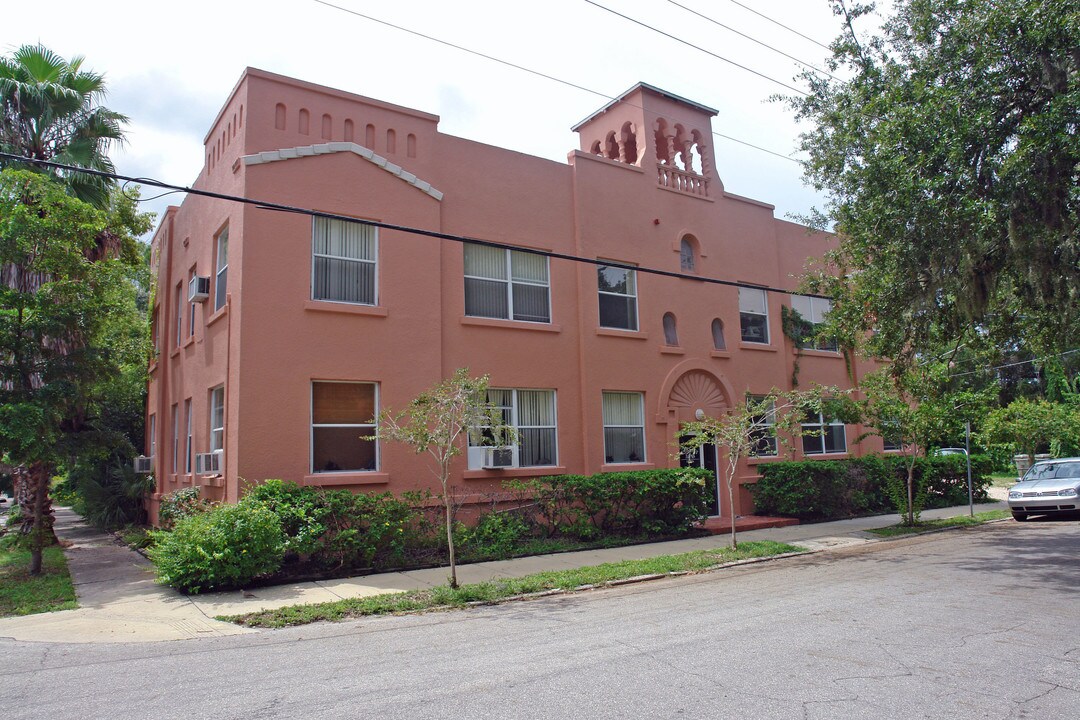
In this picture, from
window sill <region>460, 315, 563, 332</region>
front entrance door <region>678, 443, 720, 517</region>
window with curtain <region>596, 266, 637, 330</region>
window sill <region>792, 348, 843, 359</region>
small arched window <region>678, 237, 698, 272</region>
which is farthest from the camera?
window sill <region>792, 348, 843, 359</region>

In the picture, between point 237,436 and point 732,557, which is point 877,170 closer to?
point 732,557

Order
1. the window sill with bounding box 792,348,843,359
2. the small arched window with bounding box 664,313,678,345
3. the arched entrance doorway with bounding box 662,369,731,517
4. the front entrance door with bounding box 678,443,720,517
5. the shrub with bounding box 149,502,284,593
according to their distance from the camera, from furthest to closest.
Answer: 1. the window sill with bounding box 792,348,843,359
2. the small arched window with bounding box 664,313,678,345
3. the front entrance door with bounding box 678,443,720,517
4. the arched entrance doorway with bounding box 662,369,731,517
5. the shrub with bounding box 149,502,284,593

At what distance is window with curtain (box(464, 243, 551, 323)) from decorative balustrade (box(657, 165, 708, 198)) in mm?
4244

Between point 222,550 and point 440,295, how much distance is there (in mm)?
6071

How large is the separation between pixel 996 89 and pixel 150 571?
14.8m

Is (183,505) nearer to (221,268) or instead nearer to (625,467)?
(221,268)

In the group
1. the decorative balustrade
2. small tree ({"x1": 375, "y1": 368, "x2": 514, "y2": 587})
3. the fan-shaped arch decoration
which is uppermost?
the decorative balustrade

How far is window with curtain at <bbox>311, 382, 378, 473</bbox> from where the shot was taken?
12.8m

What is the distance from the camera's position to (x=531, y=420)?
49.9ft

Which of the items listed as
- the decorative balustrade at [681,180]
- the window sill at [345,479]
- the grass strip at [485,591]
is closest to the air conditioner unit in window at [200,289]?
the window sill at [345,479]

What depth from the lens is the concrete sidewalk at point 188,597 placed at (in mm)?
8266

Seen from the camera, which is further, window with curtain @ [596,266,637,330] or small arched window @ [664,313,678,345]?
small arched window @ [664,313,678,345]

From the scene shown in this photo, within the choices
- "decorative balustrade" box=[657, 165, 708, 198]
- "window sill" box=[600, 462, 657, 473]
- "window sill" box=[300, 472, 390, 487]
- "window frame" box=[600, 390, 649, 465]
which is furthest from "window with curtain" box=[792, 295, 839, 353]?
"window sill" box=[300, 472, 390, 487]

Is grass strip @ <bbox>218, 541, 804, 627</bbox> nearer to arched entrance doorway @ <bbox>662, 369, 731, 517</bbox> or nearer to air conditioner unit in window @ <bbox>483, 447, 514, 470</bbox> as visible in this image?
air conditioner unit in window @ <bbox>483, 447, 514, 470</bbox>
